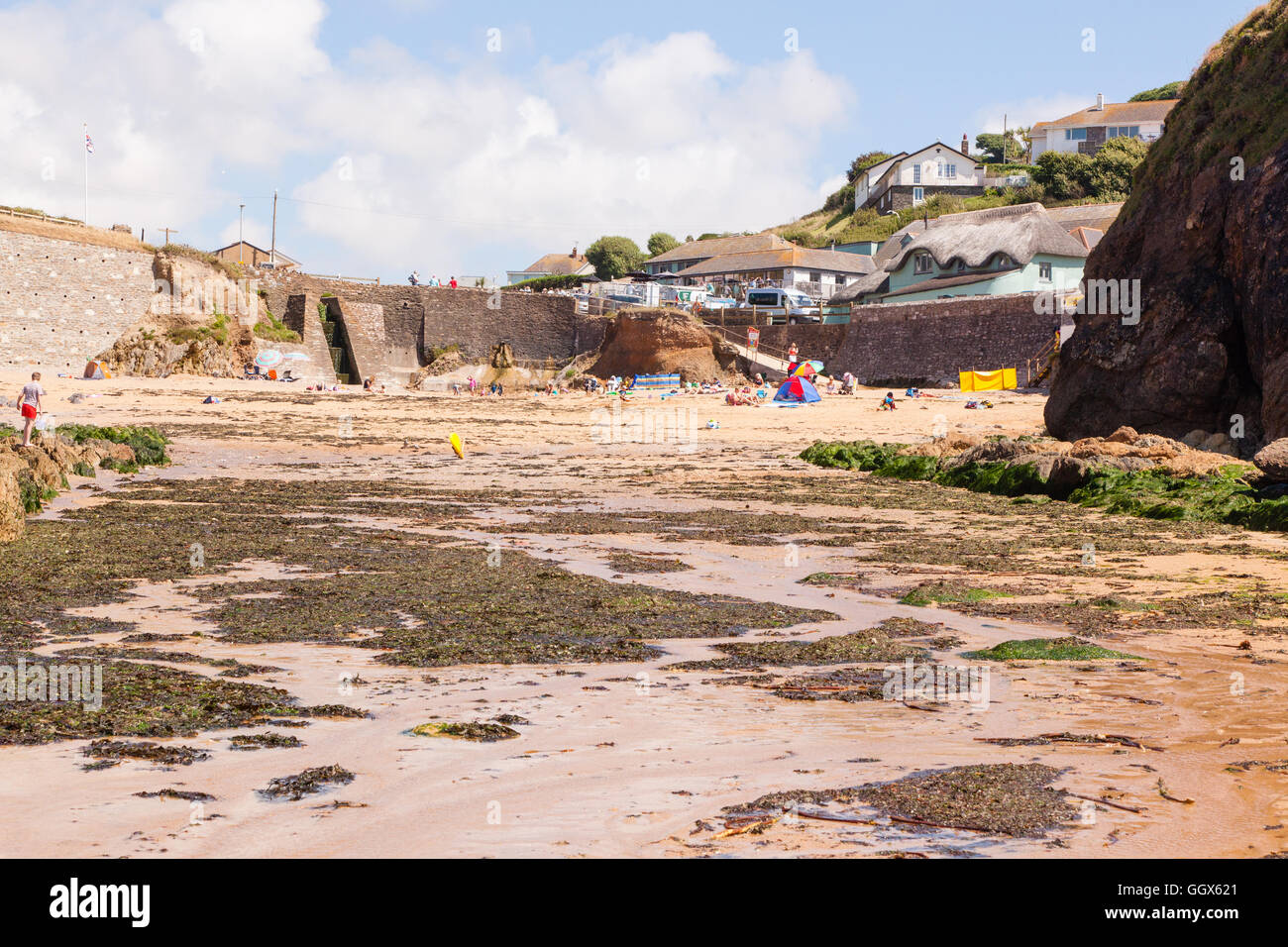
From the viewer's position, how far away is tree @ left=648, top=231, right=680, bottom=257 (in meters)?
123

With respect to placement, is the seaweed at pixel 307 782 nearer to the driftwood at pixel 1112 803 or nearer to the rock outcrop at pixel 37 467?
the driftwood at pixel 1112 803

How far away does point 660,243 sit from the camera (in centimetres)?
12356

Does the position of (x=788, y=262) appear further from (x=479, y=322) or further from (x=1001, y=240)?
(x=1001, y=240)

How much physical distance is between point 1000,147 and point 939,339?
248 feet

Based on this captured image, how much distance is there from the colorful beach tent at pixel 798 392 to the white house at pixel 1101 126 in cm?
6744

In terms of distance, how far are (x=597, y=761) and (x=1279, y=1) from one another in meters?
26.0

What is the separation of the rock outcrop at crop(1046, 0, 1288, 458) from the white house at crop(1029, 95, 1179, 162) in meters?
80.9

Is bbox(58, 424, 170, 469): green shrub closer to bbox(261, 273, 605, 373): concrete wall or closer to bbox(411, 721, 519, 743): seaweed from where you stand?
bbox(411, 721, 519, 743): seaweed

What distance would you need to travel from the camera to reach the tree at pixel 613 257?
384 feet

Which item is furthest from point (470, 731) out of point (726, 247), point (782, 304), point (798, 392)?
point (726, 247)

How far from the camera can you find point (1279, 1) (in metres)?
25.0

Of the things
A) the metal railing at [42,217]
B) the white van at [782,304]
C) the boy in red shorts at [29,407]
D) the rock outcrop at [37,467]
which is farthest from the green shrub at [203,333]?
the rock outcrop at [37,467]
